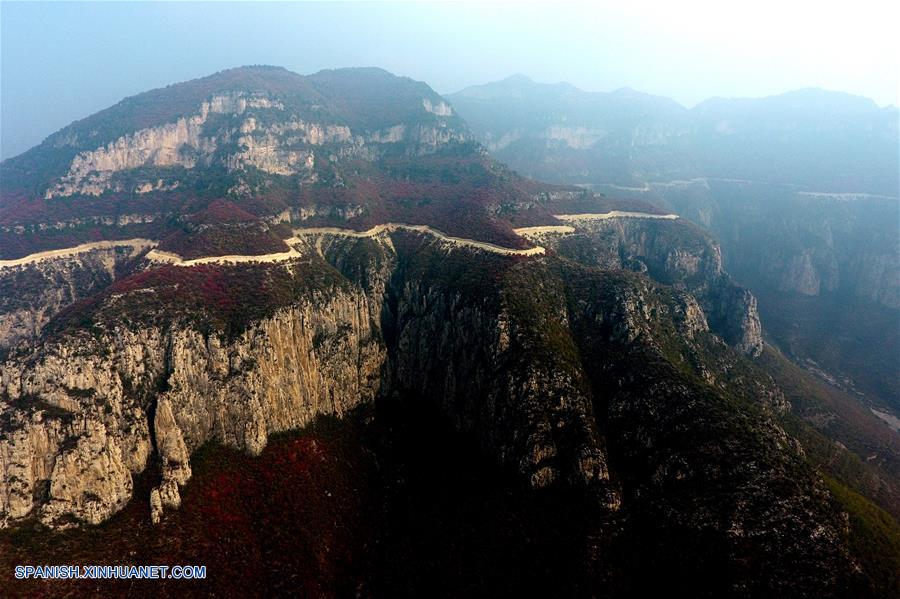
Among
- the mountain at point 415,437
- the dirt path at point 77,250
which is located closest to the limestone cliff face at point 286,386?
the mountain at point 415,437

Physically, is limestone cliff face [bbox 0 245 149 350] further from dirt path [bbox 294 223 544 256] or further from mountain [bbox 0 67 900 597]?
dirt path [bbox 294 223 544 256]

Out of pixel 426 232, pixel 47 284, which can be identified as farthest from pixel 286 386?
pixel 47 284

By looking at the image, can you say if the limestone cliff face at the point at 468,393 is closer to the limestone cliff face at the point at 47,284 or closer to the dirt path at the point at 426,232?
the dirt path at the point at 426,232

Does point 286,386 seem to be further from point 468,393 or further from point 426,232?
point 426,232

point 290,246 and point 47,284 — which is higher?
point 290,246

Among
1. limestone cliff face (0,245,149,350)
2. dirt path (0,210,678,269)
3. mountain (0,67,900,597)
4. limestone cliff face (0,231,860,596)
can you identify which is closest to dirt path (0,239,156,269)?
dirt path (0,210,678,269)

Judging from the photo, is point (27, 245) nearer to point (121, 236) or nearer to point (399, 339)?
point (121, 236)

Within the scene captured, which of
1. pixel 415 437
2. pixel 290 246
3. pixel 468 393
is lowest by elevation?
pixel 415 437

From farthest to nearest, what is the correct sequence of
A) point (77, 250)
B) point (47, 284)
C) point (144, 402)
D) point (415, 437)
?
point (77, 250) → point (47, 284) → point (415, 437) → point (144, 402)
